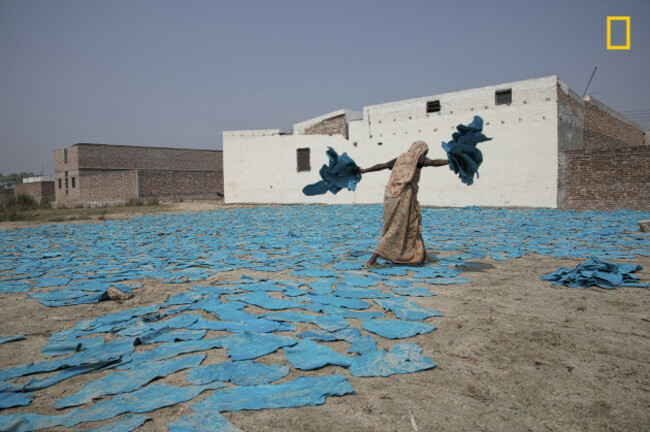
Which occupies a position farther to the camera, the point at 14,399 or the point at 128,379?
the point at 128,379

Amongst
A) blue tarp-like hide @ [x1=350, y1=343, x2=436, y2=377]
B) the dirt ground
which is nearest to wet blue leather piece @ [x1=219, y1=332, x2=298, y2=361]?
the dirt ground

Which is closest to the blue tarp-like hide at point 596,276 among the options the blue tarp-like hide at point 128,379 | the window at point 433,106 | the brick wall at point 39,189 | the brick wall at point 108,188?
the blue tarp-like hide at point 128,379

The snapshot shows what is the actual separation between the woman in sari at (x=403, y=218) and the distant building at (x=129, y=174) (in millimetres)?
28273

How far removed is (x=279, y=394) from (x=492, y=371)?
118 cm

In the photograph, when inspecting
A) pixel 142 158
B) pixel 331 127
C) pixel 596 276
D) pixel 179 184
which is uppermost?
pixel 142 158

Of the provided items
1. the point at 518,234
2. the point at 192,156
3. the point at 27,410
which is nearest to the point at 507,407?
the point at 27,410

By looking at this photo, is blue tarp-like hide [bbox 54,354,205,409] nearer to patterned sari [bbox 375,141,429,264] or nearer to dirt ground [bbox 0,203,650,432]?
dirt ground [bbox 0,203,650,432]

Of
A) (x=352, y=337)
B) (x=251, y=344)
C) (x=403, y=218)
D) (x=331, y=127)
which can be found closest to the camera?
(x=251, y=344)

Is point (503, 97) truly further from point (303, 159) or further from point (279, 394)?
point (279, 394)

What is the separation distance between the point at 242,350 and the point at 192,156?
151ft

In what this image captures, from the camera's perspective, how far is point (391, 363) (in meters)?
2.41

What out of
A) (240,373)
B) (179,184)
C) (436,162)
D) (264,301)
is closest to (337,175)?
(436,162)

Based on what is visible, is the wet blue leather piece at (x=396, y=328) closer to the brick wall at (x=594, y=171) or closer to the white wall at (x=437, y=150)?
the brick wall at (x=594, y=171)

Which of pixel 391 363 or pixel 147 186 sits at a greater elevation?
pixel 147 186
